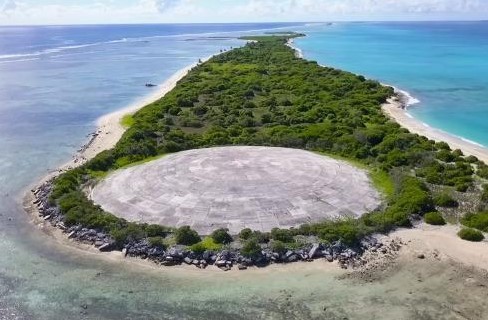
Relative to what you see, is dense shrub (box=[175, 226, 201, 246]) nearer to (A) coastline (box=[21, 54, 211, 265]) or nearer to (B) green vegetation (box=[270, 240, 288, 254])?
(A) coastline (box=[21, 54, 211, 265])

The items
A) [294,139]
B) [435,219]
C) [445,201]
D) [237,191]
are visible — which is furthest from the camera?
[294,139]

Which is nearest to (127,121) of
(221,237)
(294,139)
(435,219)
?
(294,139)


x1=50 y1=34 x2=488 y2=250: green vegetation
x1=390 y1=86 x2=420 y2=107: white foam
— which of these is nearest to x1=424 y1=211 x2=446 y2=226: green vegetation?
x1=50 y1=34 x2=488 y2=250: green vegetation

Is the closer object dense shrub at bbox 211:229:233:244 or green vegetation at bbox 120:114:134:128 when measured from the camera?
dense shrub at bbox 211:229:233:244

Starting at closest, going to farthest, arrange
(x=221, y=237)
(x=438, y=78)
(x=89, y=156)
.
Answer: (x=221, y=237) < (x=89, y=156) < (x=438, y=78)

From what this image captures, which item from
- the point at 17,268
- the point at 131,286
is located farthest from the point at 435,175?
the point at 17,268

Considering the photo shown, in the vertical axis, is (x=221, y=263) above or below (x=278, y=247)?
below

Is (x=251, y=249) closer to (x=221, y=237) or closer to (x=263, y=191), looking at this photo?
(x=221, y=237)
